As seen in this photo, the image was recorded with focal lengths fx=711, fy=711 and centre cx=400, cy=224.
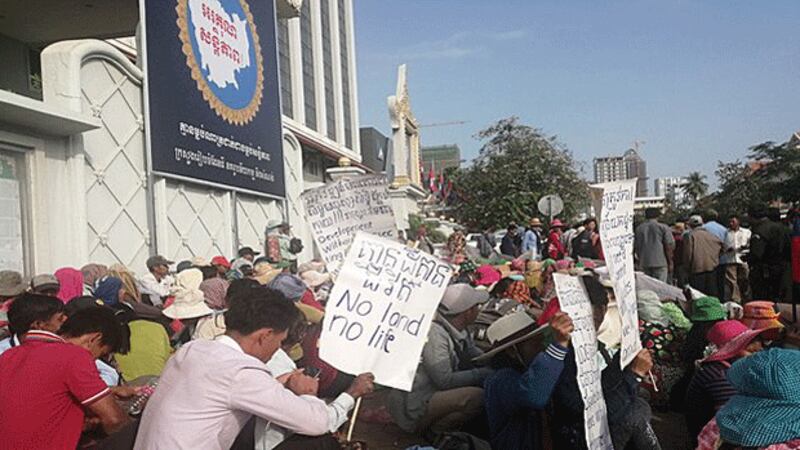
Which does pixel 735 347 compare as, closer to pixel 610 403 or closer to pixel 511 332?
pixel 610 403

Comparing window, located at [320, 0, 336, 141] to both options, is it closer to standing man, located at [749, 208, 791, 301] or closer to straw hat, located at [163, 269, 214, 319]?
standing man, located at [749, 208, 791, 301]

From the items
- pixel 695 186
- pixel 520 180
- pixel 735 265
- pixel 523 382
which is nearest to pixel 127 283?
pixel 523 382

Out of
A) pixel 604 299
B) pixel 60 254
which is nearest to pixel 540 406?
pixel 604 299

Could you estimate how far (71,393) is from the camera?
330cm

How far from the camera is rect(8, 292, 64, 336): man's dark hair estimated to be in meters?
3.99

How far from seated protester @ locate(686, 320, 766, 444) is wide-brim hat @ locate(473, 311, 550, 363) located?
0.91 metres

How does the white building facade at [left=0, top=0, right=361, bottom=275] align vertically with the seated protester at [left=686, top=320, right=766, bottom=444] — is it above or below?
above

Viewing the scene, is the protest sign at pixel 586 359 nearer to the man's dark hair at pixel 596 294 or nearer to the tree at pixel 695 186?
the man's dark hair at pixel 596 294

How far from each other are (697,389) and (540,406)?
3.47 feet

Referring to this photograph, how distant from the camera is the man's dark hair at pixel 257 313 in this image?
9.93ft

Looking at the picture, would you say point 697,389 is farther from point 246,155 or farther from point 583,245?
point 246,155

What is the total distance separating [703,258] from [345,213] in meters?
7.67

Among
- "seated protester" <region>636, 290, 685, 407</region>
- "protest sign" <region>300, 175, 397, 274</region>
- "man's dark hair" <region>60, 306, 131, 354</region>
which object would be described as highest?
"protest sign" <region>300, 175, 397, 274</region>

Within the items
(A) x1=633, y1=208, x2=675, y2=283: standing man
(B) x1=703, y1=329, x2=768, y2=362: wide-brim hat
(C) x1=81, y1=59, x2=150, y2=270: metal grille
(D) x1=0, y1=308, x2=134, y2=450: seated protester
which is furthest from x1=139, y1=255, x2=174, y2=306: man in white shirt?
(A) x1=633, y1=208, x2=675, y2=283: standing man
